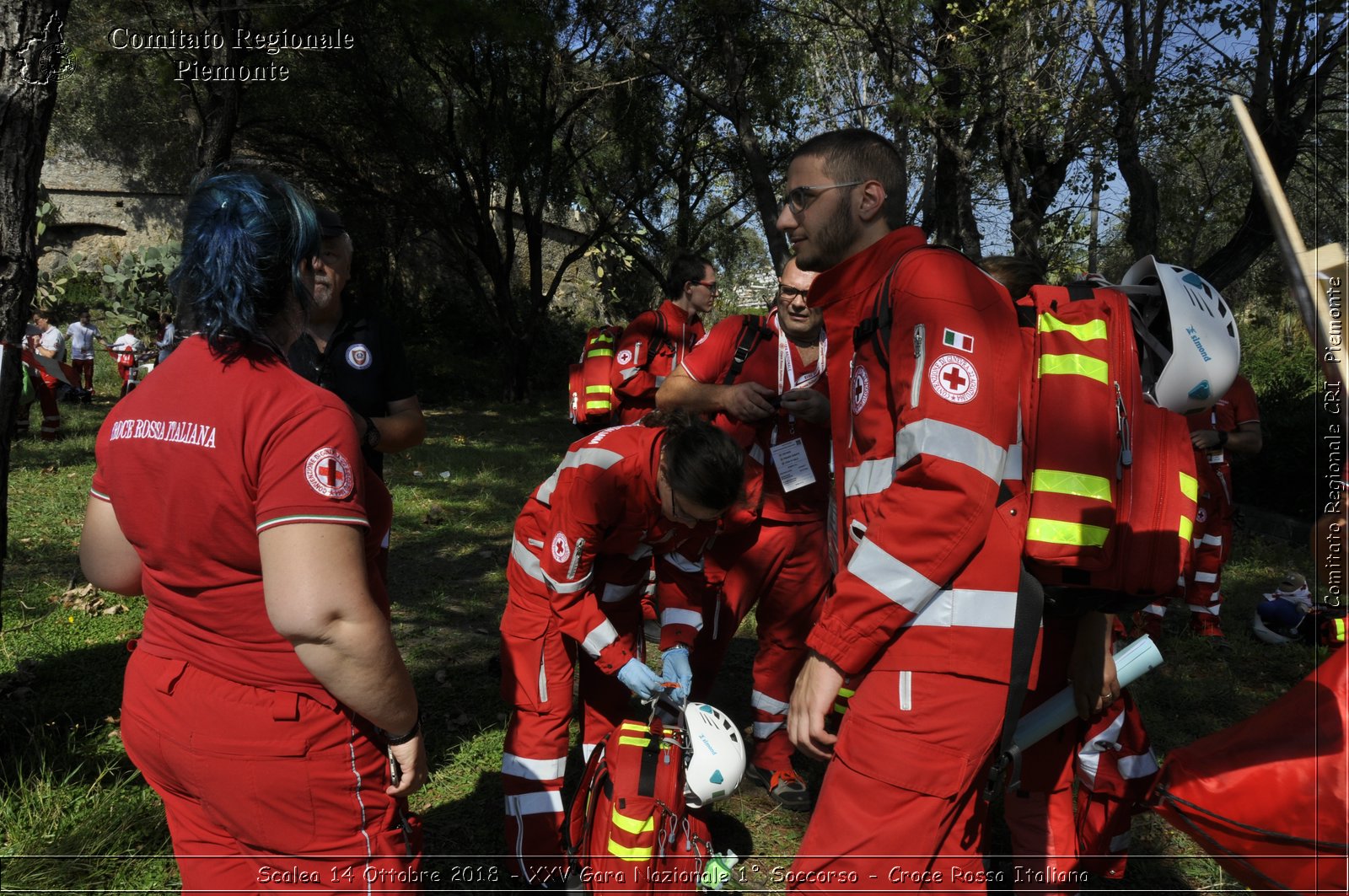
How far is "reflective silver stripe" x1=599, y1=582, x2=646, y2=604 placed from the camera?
3.64m

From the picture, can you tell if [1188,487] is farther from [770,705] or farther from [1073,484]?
[770,705]

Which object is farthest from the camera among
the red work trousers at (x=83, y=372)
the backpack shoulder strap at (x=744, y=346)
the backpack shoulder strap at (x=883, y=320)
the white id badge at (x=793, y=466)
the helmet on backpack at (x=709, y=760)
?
the red work trousers at (x=83, y=372)

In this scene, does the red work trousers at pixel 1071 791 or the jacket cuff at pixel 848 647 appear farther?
the red work trousers at pixel 1071 791

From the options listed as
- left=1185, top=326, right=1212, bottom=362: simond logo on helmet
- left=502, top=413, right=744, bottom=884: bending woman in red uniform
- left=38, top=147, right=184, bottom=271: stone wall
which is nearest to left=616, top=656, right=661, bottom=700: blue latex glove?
left=502, top=413, right=744, bottom=884: bending woman in red uniform

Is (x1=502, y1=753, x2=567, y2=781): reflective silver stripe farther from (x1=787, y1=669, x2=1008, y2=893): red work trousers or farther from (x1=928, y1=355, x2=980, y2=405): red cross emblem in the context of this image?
(x1=928, y1=355, x2=980, y2=405): red cross emblem

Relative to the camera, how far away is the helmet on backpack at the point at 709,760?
3.02 metres

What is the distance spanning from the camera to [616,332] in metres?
7.32

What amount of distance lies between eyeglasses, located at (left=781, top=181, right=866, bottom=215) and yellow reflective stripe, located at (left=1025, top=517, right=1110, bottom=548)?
919 millimetres

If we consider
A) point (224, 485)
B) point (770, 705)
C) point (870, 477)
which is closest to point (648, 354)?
point (770, 705)

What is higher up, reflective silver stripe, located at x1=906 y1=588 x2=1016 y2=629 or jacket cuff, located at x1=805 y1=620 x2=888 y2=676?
reflective silver stripe, located at x1=906 y1=588 x2=1016 y2=629

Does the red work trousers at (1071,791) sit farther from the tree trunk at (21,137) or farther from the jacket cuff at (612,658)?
the tree trunk at (21,137)

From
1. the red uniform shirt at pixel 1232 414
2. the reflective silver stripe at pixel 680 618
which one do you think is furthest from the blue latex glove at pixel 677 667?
the red uniform shirt at pixel 1232 414

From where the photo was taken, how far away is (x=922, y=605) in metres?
1.87

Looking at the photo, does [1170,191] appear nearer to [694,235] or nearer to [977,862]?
[694,235]
